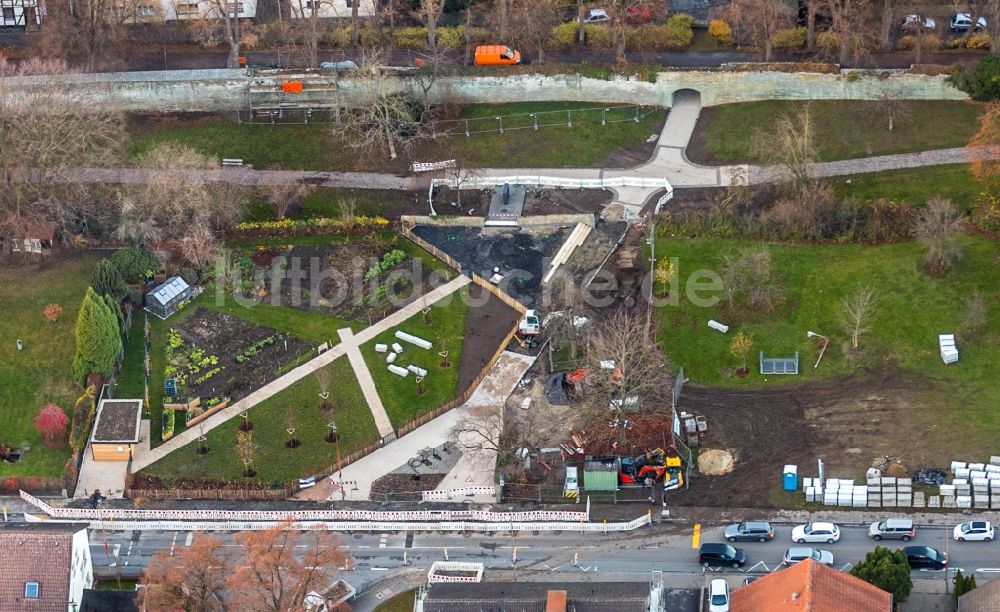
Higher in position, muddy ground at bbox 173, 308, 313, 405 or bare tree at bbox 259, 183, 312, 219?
bare tree at bbox 259, 183, 312, 219

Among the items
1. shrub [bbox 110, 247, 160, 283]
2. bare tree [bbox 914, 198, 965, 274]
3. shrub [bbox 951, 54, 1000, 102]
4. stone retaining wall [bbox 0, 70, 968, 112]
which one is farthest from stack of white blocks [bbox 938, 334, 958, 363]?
shrub [bbox 110, 247, 160, 283]

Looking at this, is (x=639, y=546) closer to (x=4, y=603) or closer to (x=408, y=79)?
(x=4, y=603)

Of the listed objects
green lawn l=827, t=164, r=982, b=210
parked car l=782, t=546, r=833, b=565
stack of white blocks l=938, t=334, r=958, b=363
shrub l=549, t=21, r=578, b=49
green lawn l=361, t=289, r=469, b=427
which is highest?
shrub l=549, t=21, r=578, b=49

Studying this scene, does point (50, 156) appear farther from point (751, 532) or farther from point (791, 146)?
point (751, 532)

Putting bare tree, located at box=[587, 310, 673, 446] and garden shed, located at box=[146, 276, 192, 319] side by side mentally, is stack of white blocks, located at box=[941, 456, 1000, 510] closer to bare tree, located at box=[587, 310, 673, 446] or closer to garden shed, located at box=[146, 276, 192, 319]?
bare tree, located at box=[587, 310, 673, 446]

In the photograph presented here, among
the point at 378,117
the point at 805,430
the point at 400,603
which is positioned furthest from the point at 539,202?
the point at 400,603

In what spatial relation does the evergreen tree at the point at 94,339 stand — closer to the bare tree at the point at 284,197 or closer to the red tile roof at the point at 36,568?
the bare tree at the point at 284,197
